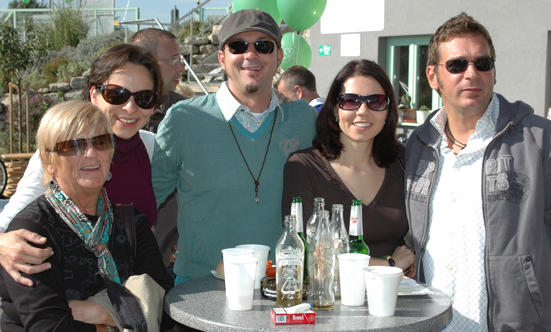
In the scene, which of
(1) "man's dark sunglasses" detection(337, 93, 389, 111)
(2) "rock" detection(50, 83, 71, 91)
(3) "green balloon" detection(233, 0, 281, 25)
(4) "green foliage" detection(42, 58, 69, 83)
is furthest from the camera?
(4) "green foliage" detection(42, 58, 69, 83)

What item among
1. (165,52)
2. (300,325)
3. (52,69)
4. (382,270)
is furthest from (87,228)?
(52,69)

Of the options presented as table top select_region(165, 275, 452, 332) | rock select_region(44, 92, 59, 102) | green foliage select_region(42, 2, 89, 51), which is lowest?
table top select_region(165, 275, 452, 332)

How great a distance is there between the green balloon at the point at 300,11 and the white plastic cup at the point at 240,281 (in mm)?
6465

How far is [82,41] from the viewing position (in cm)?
1770

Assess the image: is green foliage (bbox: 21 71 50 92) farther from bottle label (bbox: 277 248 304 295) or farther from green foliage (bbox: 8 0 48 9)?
green foliage (bbox: 8 0 48 9)

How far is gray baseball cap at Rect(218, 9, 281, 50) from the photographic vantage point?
9.50 feet

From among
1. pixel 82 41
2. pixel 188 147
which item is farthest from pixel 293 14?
pixel 82 41

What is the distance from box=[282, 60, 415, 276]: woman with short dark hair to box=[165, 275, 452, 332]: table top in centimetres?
56

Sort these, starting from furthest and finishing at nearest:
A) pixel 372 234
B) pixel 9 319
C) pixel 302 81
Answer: pixel 302 81 < pixel 372 234 < pixel 9 319

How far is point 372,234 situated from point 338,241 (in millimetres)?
593

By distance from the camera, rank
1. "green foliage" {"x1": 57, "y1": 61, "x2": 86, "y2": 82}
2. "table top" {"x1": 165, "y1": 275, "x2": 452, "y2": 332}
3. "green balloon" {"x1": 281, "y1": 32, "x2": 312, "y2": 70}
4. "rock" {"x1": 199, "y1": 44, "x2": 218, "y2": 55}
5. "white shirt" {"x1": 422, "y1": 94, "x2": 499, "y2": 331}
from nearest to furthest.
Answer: "table top" {"x1": 165, "y1": 275, "x2": 452, "y2": 332} → "white shirt" {"x1": 422, "y1": 94, "x2": 499, "y2": 331} → "green balloon" {"x1": 281, "y1": 32, "x2": 312, "y2": 70} → "rock" {"x1": 199, "y1": 44, "x2": 218, "y2": 55} → "green foliage" {"x1": 57, "y1": 61, "x2": 86, "y2": 82}

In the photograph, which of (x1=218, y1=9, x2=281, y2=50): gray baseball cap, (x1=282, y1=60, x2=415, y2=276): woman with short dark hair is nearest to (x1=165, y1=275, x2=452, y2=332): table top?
(x1=282, y1=60, x2=415, y2=276): woman with short dark hair

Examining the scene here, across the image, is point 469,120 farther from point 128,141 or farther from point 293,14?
point 293,14

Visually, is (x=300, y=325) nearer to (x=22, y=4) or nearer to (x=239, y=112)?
(x=239, y=112)
